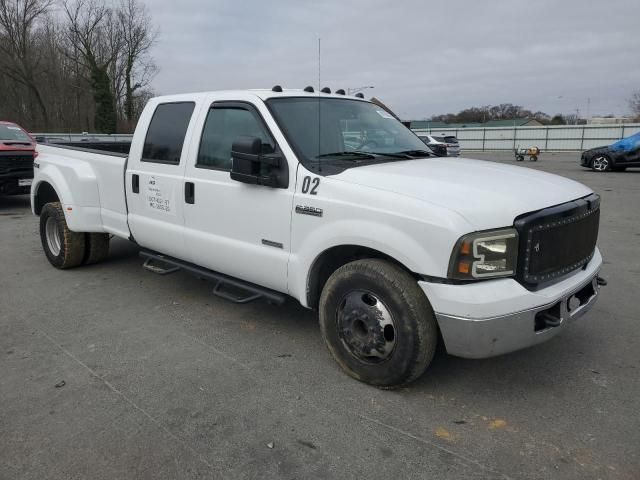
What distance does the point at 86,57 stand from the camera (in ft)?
129

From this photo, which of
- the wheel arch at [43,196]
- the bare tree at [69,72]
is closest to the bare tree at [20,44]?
the bare tree at [69,72]

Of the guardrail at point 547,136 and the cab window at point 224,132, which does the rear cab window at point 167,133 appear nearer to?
the cab window at point 224,132

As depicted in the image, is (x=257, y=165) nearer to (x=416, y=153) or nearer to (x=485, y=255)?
(x=416, y=153)

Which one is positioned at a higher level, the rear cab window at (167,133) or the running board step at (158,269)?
the rear cab window at (167,133)

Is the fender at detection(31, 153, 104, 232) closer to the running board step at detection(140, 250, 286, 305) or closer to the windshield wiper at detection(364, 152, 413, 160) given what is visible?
the running board step at detection(140, 250, 286, 305)

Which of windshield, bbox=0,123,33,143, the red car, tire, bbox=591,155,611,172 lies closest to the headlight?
the red car

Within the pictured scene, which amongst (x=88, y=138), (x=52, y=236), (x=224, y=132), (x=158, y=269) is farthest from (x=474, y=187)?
(x=88, y=138)

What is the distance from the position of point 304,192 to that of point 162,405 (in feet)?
5.32

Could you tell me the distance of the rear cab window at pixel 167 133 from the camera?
4453 millimetres

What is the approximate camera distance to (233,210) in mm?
3920

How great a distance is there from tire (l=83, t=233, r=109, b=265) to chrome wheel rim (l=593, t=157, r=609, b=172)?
1855 centimetres

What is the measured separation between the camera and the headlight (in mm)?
2738

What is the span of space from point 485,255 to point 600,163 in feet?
63.1

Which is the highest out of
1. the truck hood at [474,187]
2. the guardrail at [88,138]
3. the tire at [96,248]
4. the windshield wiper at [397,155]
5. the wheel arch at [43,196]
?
the guardrail at [88,138]
